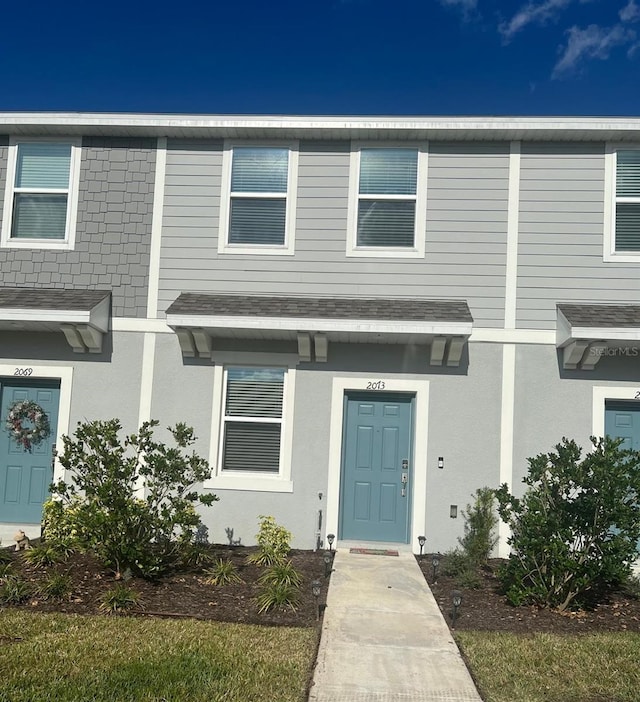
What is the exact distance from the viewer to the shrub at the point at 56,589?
20.7 ft

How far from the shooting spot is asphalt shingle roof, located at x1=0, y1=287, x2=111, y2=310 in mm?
8562

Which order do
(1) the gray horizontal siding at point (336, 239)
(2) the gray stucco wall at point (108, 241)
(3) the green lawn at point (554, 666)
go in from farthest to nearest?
(2) the gray stucco wall at point (108, 241) < (1) the gray horizontal siding at point (336, 239) < (3) the green lawn at point (554, 666)

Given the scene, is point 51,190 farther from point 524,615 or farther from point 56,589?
point 524,615

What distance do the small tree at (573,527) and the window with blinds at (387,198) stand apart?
3.87 m

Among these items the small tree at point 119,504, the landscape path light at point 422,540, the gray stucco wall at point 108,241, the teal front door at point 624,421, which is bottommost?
the landscape path light at point 422,540

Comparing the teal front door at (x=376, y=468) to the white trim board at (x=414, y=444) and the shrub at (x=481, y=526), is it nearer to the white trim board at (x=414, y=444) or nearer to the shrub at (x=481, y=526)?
the white trim board at (x=414, y=444)

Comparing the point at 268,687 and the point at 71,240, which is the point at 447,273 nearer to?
the point at 71,240

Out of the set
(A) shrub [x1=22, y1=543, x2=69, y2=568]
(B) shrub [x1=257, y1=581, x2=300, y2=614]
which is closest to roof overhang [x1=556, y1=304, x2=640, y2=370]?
(B) shrub [x1=257, y1=581, x2=300, y2=614]

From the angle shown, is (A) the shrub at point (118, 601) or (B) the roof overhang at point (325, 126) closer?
(A) the shrub at point (118, 601)

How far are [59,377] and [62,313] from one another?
114cm

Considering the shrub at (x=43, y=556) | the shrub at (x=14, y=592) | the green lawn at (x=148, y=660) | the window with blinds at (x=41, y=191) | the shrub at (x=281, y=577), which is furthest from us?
the window with blinds at (x=41, y=191)

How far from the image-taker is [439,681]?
486cm

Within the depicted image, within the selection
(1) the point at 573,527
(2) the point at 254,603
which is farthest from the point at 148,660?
(1) the point at 573,527

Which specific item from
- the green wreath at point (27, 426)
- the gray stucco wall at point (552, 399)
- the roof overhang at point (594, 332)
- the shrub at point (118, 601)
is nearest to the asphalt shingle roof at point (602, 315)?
the roof overhang at point (594, 332)
